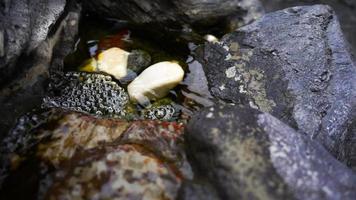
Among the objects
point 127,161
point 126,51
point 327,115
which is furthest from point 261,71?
point 127,161

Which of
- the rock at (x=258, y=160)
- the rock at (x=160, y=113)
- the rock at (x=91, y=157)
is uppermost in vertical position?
the rock at (x=258, y=160)

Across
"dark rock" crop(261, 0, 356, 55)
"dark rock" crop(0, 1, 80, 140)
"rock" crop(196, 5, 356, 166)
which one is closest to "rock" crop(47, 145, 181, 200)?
"dark rock" crop(0, 1, 80, 140)

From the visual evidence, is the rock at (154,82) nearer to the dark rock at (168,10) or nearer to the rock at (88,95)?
the rock at (88,95)

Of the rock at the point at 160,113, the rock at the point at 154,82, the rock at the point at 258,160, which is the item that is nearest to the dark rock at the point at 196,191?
the rock at the point at 258,160

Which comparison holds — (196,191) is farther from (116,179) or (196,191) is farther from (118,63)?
(118,63)

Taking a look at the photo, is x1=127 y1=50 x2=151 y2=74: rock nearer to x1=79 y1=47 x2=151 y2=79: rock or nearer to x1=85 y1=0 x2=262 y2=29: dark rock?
x1=79 y1=47 x2=151 y2=79: rock

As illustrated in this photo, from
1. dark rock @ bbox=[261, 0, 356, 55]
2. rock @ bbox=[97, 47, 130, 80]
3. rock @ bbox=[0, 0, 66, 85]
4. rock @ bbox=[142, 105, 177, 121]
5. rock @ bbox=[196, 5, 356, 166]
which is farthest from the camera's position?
dark rock @ bbox=[261, 0, 356, 55]

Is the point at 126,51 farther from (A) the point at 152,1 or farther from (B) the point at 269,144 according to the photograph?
(B) the point at 269,144
